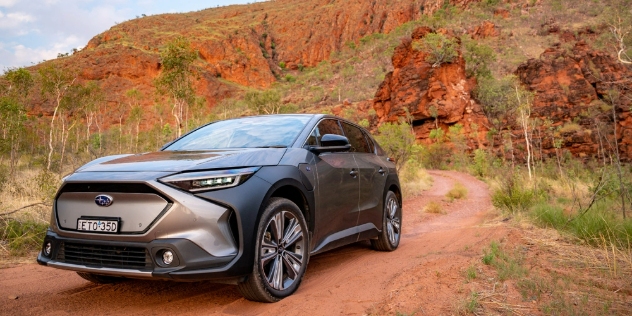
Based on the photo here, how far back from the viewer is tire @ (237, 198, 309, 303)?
3527 millimetres

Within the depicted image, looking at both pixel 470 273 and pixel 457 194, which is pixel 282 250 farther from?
pixel 457 194

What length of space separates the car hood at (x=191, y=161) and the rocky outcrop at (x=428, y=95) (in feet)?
129

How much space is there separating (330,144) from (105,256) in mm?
2230

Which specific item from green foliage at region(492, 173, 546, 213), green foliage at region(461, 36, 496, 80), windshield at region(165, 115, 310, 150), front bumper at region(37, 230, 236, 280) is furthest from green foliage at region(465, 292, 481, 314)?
green foliage at region(461, 36, 496, 80)

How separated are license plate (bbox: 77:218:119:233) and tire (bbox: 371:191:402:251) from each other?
3592 millimetres

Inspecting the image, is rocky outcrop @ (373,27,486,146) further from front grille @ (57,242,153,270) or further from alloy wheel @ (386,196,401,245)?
front grille @ (57,242,153,270)

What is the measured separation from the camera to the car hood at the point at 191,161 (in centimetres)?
349

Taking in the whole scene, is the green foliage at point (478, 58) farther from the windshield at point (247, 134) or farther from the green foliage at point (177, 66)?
the windshield at point (247, 134)

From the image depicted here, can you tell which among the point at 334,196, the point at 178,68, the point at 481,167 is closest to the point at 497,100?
the point at 481,167

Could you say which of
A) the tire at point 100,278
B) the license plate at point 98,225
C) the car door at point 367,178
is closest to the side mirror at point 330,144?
the car door at point 367,178

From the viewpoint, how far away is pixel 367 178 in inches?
219

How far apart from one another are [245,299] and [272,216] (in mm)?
738

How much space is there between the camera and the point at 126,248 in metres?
3.29

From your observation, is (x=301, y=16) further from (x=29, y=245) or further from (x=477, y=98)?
(x=29, y=245)
